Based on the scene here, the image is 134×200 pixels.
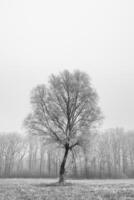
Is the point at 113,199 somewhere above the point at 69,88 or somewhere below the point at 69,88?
below

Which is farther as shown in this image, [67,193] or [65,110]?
[65,110]

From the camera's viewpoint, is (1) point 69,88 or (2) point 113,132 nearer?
(1) point 69,88

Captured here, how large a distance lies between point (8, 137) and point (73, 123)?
193 feet

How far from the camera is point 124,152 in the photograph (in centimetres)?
7250

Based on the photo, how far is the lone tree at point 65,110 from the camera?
23.5 meters

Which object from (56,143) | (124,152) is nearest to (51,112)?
(56,143)

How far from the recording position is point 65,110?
965 inches

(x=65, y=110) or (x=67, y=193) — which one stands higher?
(x=65, y=110)

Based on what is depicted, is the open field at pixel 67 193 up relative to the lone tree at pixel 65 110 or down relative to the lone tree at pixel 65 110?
down

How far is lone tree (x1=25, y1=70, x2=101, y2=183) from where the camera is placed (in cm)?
2353

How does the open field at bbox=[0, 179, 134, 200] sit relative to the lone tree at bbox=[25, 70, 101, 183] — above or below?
below

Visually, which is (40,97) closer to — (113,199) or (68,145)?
(68,145)

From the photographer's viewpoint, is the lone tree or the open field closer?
the open field

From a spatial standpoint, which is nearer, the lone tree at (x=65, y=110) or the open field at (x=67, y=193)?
the open field at (x=67, y=193)
